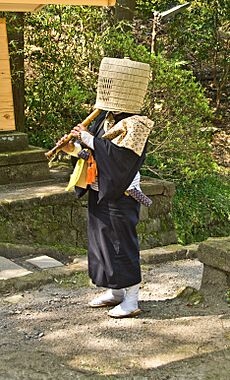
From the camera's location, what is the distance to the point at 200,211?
8.86 meters

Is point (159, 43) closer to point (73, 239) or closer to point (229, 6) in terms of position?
point (229, 6)

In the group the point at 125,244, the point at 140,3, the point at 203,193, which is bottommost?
the point at 203,193

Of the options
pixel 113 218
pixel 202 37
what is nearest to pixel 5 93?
pixel 113 218

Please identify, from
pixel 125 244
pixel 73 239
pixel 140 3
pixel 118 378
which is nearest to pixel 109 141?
pixel 125 244

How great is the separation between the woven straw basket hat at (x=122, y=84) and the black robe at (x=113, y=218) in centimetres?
10

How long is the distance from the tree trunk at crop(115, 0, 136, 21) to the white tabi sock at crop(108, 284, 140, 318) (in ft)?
20.9

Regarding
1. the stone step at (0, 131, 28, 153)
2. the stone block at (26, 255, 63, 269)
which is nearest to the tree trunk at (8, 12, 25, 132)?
the stone step at (0, 131, 28, 153)

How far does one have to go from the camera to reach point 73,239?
6.86 metres

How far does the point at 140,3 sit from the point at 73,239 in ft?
22.4

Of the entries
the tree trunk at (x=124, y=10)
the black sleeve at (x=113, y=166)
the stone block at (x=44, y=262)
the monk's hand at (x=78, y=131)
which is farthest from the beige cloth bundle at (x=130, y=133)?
the tree trunk at (x=124, y=10)

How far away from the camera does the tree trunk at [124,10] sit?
9.80m

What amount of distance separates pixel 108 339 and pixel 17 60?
580cm

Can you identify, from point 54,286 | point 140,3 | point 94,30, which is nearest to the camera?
point 54,286

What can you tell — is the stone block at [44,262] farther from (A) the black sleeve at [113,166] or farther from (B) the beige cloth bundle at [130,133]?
(B) the beige cloth bundle at [130,133]
